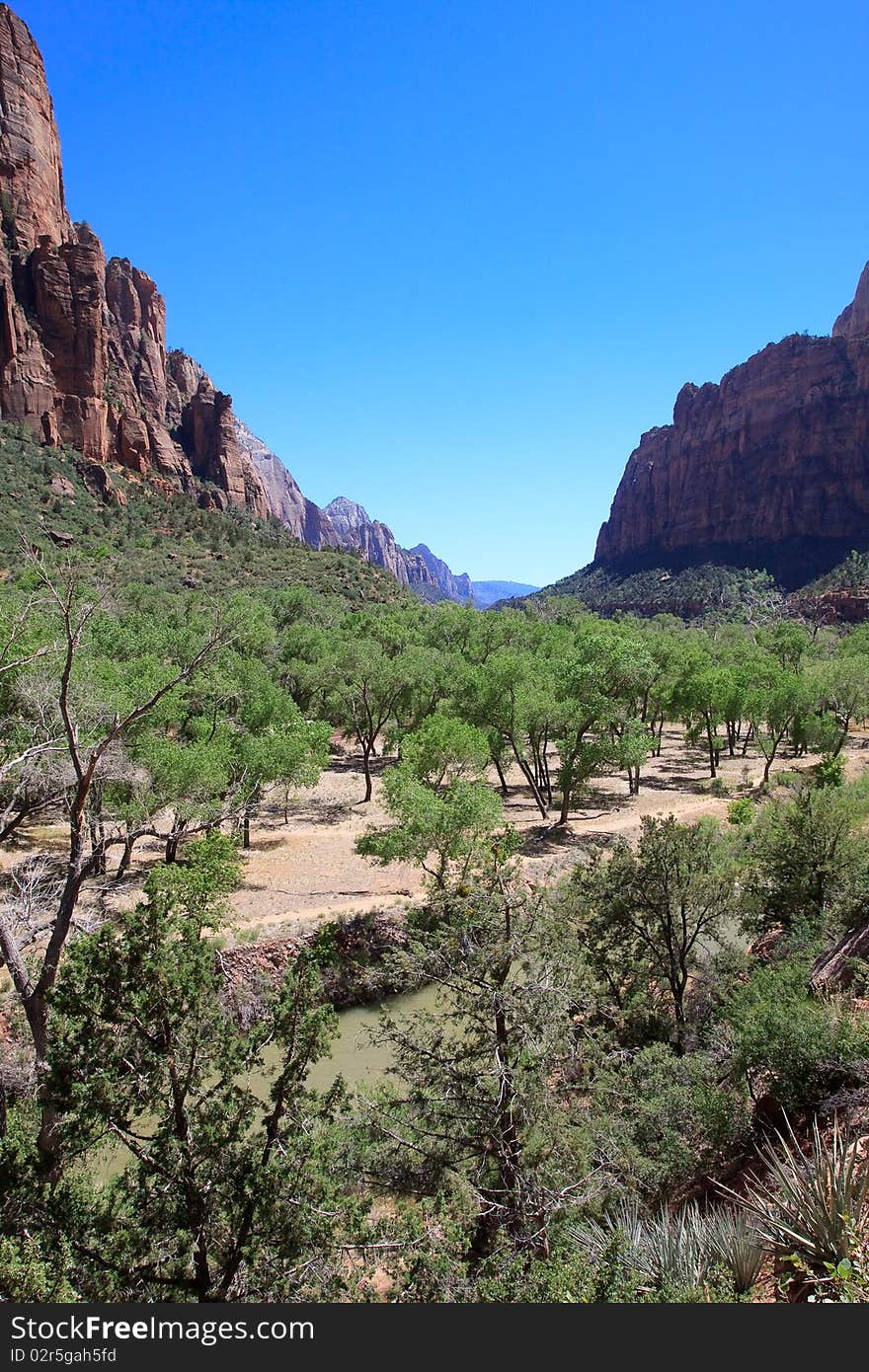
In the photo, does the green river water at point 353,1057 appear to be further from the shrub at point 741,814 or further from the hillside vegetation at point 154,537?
the hillside vegetation at point 154,537

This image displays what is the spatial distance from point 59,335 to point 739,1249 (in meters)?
102

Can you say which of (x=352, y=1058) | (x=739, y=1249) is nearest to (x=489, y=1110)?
(x=739, y=1249)

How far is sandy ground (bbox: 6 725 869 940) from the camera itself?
1753 centimetres

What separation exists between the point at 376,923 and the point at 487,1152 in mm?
10016

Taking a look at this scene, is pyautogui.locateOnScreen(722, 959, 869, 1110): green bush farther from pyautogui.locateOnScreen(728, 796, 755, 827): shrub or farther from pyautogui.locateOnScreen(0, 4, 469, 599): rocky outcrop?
pyautogui.locateOnScreen(0, 4, 469, 599): rocky outcrop

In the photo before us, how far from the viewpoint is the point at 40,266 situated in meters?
81.8

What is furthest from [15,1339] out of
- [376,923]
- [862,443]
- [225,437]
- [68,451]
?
[862,443]

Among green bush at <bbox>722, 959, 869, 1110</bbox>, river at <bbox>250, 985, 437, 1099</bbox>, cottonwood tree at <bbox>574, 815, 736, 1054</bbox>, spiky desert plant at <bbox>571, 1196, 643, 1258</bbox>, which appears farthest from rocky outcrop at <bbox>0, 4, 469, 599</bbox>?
spiky desert plant at <bbox>571, 1196, 643, 1258</bbox>

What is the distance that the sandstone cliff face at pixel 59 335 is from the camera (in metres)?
77.7

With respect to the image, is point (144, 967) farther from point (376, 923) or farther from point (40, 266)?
point (40, 266)

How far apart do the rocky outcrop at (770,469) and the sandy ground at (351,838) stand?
358ft

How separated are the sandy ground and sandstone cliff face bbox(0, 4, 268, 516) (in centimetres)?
6697

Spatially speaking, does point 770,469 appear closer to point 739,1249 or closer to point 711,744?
point 711,744

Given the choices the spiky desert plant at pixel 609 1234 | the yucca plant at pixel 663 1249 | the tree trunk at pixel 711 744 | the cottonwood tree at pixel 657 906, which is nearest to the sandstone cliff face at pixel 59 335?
the tree trunk at pixel 711 744
